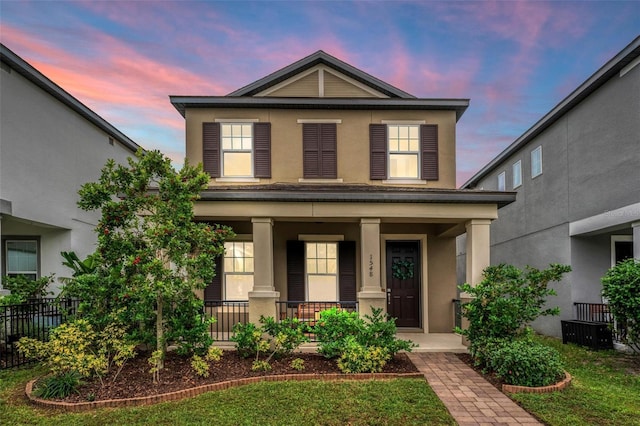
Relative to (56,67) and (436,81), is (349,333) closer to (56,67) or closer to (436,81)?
(436,81)

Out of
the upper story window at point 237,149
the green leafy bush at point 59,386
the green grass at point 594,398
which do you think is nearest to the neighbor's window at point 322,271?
the upper story window at point 237,149

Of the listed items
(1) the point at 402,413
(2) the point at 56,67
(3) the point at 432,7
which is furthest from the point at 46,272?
(3) the point at 432,7

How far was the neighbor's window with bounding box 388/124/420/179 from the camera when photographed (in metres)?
10.5

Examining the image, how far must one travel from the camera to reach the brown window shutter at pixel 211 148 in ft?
33.7

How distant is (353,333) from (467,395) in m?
2.47

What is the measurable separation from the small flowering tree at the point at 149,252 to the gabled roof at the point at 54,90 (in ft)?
19.5

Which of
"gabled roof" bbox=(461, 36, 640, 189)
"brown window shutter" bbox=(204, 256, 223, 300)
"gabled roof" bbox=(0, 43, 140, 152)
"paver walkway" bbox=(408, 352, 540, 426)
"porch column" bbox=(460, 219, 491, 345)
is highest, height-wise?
"gabled roof" bbox=(0, 43, 140, 152)

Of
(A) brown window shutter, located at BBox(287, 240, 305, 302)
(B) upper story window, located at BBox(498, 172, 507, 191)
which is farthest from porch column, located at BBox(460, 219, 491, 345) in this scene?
(B) upper story window, located at BBox(498, 172, 507, 191)

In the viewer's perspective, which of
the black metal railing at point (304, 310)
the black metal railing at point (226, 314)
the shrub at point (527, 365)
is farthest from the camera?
the black metal railing at point (226, 314)

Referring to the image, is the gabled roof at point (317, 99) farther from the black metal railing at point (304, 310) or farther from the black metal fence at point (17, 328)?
the black metal fence at point (17, 328)

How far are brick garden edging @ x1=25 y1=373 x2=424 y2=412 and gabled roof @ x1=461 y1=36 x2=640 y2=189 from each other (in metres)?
9.20

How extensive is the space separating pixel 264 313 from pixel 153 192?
3.76 metres

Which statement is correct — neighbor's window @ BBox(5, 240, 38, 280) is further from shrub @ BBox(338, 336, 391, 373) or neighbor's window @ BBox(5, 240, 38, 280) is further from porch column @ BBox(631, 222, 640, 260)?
porch column @ BBox(631, 222, 640, 260)

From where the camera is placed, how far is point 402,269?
36.2 feet
